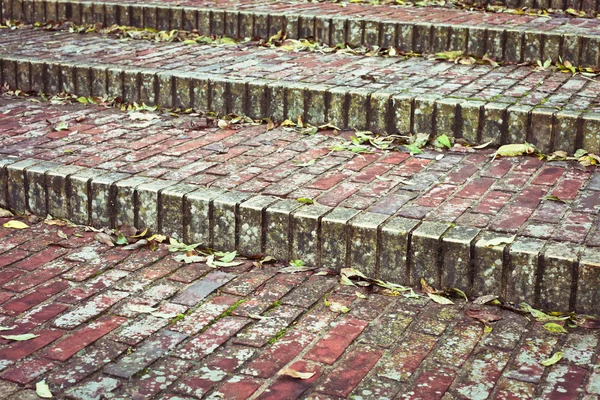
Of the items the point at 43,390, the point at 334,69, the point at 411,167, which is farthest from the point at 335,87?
the point at 43,390

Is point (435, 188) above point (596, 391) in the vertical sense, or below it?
above

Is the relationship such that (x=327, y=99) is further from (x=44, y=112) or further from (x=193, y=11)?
(x=193, y=11)

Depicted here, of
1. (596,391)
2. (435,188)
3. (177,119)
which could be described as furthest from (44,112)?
(596,391)

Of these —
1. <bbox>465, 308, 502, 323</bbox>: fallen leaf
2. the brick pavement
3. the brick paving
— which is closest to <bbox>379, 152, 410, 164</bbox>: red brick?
the brick pavement

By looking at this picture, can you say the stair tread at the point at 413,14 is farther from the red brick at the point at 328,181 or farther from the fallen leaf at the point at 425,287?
the fallen leaf at the point at 425,287

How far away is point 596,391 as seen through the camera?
86.5 inches

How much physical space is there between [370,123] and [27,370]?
2.17 m

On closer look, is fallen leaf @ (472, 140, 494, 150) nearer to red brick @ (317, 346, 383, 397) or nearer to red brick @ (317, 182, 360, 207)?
A: red brick @ (317, 182, 360, 207)

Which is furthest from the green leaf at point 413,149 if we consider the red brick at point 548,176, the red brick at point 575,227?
the red brick at point 575,227

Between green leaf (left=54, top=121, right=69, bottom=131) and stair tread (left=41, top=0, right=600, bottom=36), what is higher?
stair tread (left=41, top=0, right=600, bottom=36)

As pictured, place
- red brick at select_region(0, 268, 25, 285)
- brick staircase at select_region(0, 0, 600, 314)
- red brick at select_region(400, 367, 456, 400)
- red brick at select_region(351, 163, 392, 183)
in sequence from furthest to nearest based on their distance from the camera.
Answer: red brick at select_region(351, 163, 392, 183)
red brick at select_region(0, 268, 25, 285)
brick staircase at select_region(0, 0, 600, 314)
red brick at select_region(400, 367, 456, 400)

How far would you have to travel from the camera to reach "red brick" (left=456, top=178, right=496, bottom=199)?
10.3 feet

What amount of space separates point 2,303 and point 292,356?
40.3 inches

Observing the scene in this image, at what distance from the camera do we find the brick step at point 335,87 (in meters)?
3.70
